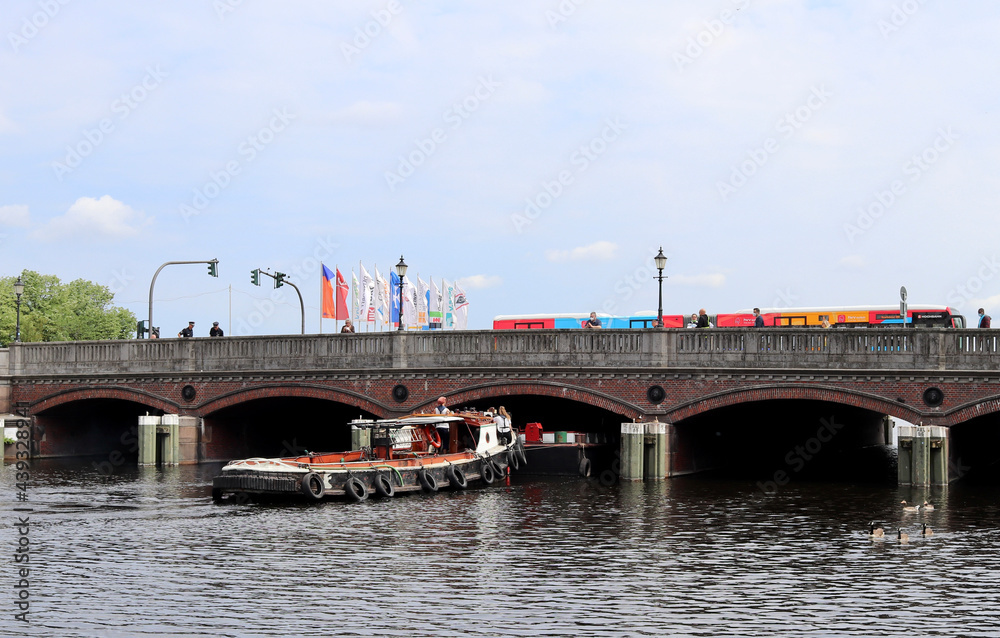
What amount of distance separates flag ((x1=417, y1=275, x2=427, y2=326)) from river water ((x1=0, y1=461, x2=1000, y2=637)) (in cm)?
4156

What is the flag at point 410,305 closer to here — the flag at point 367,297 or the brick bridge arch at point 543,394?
the flag at point 367,297

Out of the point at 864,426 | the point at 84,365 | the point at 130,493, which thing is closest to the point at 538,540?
the point at 130,493

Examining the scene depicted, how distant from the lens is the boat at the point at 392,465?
113 feet

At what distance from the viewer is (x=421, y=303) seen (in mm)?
79500

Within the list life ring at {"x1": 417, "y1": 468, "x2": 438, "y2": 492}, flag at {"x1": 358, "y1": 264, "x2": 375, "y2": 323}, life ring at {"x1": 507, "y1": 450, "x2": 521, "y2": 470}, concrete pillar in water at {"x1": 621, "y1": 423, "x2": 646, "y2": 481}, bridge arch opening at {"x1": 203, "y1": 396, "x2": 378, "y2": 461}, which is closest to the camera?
life ring at {"x1": 417, "y1": 468, "x2": 438, "y2": 492}

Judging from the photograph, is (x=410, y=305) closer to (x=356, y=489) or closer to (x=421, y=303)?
(x=421, y=303)

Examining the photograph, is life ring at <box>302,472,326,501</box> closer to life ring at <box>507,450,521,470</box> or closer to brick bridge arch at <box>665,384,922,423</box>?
life ring at <box>507,450,521,470</box>

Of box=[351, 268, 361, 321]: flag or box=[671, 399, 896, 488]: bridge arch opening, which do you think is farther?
box=[351, 268, 361, 321]: flag

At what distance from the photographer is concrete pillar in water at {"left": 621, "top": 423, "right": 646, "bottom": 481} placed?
40.9 meters

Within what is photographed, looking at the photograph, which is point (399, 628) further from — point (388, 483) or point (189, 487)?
point (189, 487)

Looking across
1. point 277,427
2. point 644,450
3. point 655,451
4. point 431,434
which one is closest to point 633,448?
point 644,450

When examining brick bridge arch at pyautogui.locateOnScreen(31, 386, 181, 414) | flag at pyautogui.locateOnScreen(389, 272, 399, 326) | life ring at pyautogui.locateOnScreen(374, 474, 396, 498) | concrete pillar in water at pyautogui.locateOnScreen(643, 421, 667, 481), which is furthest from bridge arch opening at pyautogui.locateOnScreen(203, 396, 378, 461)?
flag at pyautogui.locateOnScreen(389, 272, 399, 326)

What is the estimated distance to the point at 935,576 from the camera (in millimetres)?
24203

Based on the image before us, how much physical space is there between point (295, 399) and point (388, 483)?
14.4 m
